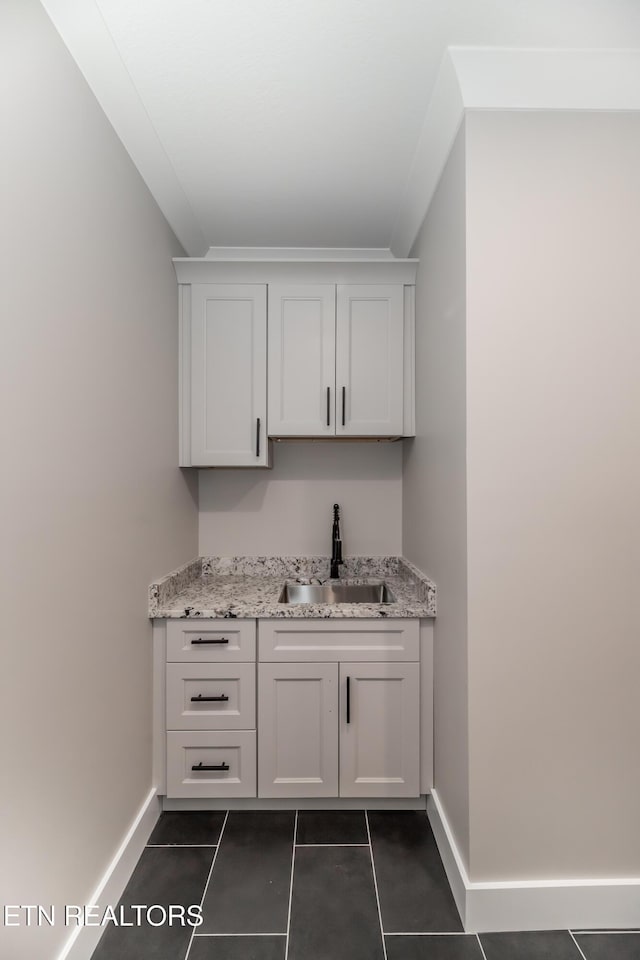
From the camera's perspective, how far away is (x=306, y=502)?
297 cm

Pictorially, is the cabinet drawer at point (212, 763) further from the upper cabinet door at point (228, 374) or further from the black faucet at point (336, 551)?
the upper cabinet door at point (228, 374)

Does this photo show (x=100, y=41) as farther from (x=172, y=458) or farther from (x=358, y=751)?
(x=358, y=751)

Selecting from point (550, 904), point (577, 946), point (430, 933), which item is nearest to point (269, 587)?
point (430, 933)

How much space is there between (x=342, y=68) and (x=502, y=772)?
217 centimetres

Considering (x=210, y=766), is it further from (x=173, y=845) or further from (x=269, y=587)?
(x=269, y=587)

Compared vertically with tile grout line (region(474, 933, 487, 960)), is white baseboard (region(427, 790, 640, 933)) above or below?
above

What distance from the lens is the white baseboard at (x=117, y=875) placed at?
143 centimetres

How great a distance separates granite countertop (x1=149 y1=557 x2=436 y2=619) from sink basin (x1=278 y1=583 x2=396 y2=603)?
0.04 metres

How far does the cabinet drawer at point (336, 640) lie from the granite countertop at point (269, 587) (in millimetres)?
44

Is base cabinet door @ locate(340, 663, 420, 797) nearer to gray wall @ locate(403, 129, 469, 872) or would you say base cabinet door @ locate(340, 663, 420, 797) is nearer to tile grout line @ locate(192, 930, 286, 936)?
gray wall @ locate(403, 129, 469, 872)

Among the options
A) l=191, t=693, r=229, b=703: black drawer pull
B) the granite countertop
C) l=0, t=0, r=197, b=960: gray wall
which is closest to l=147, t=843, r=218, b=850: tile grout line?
l=0, t=0, r=197, b=960: gray wall

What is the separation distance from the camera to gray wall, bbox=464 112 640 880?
1.63 metres

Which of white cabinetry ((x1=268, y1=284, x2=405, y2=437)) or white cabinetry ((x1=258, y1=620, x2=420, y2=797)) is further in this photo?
white cabinetry ((x1=268, y1=284, x2=405, y2=437))

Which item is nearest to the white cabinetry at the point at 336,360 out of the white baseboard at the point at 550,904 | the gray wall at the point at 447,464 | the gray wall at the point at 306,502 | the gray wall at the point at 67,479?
the gray wall at the point at 447,464
